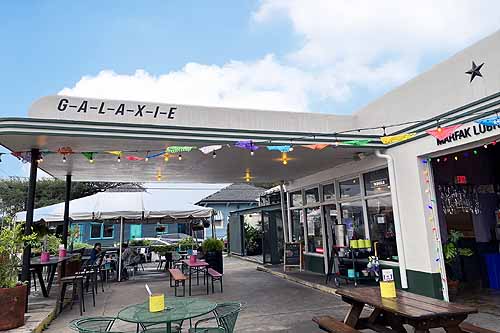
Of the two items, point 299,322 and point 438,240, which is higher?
point 438,240

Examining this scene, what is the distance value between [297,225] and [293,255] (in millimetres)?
1005

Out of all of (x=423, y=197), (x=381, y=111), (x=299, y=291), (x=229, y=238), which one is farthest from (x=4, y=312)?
(x=229, y=238)

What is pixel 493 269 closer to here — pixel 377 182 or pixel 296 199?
pixel 377 182

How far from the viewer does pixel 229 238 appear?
1825 cm

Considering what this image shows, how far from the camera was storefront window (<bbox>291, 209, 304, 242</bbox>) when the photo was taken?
421 inches

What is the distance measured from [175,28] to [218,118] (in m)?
3.94

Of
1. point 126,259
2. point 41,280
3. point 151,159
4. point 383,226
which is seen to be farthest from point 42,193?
point 383,226

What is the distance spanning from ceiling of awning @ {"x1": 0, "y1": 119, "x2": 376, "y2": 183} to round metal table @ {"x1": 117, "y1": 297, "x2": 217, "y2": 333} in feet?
8.85

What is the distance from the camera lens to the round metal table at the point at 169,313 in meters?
3.05

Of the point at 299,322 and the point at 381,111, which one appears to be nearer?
the point at 299,322

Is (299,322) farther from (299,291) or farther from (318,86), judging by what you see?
(318,86)

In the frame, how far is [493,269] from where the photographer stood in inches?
275

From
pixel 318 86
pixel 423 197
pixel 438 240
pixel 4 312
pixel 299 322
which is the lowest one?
pixel 299 322

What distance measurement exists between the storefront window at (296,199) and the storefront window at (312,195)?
447 mm
